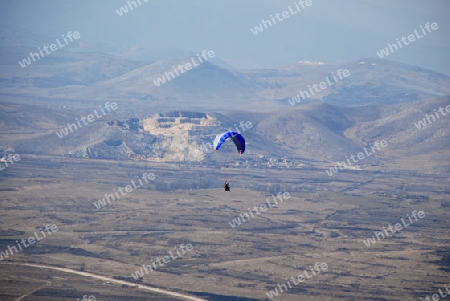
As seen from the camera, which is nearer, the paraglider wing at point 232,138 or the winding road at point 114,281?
the paraglider wing at point 232,138

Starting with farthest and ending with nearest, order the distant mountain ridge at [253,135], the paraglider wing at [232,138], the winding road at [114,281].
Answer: the distant mountain ridge at [253,135] < the winding road at [114,281] < the paraglider wing at [232,138]

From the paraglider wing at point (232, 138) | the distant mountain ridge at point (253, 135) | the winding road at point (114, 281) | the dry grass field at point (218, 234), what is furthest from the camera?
the distant mountain ridge at point (253, 135)

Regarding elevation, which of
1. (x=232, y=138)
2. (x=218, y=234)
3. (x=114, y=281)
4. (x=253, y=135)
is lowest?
(x=253, y=135)

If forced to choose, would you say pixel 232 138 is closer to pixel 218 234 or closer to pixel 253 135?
pixel 218 234

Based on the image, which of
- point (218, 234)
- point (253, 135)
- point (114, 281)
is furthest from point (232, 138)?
point (253, 135)

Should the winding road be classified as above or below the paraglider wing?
below

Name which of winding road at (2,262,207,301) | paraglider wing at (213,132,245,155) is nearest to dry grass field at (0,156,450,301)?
winding road at (2,262,207,301)

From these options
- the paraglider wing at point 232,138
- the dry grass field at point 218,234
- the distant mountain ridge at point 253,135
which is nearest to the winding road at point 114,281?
the dry grass field at point 218,234

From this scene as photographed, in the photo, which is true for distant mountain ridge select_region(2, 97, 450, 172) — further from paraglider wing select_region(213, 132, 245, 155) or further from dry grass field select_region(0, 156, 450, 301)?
paraglider wing select_region(213, 132, 245, 155)

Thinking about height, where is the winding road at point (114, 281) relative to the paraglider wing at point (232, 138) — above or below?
below

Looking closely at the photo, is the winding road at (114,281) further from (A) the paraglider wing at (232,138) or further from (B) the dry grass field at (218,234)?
(A) the paraglider wing at (232,138)

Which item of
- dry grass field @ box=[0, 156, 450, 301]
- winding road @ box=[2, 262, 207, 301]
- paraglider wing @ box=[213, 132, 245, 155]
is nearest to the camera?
paraglider wing @ box=[213, 132, 245, 155]
